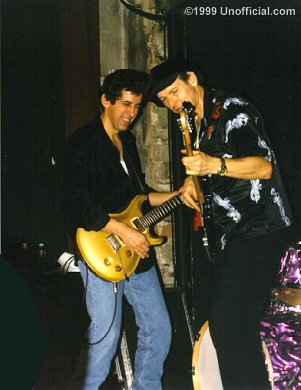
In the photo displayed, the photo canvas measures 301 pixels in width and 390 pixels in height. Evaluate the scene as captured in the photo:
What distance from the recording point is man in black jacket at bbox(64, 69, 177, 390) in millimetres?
2205

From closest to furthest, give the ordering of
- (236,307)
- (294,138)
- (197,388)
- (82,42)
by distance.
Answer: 1. (236,307)
2. (197,388)
3. (294,138)
4. (82,42)

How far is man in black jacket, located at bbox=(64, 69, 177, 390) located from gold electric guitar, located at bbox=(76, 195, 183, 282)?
28 millimetres

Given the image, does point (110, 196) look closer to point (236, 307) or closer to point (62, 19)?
point (236, 307)

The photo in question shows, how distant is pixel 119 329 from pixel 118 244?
0.33 metres

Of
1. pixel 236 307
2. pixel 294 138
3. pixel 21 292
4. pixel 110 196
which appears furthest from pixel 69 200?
pixel 21 292

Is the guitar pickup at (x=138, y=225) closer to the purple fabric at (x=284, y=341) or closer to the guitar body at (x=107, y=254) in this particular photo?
the guitar body at (x=107, y=254)

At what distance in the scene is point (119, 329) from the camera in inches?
87.8

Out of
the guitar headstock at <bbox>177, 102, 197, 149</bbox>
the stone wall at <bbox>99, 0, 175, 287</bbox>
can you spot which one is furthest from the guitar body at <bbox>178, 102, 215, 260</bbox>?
the stone wall at <bbox>99, 0, 175, 287</bbox>

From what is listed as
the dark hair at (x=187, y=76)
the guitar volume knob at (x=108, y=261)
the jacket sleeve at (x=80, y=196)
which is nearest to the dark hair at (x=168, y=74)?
the dark hair at (x=187, y=76)

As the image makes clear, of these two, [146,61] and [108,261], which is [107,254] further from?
[146,61]

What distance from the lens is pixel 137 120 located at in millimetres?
3293

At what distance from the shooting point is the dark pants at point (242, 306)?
1951mm

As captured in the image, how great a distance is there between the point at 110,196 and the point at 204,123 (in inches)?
22.0

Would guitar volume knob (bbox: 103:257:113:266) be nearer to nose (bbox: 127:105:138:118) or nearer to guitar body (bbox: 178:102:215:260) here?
guitar body (bbox: 178:102:215:260)
